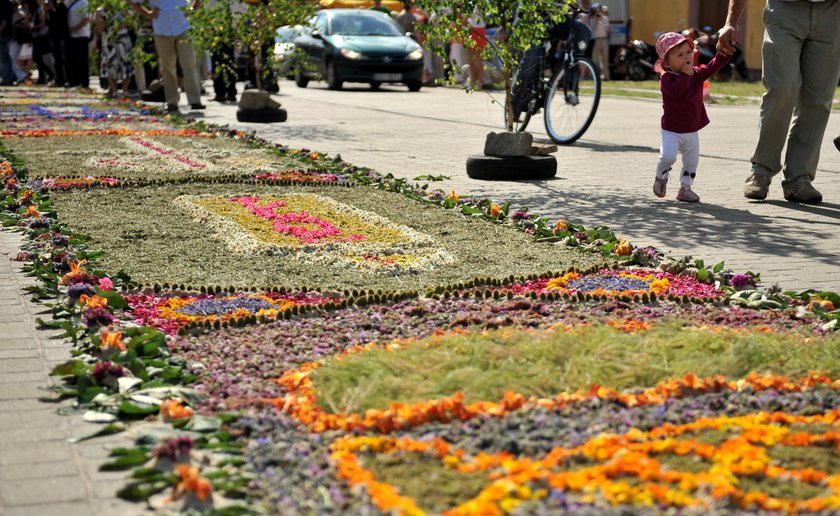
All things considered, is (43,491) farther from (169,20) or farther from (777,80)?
(169,20)

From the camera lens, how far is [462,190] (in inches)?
378

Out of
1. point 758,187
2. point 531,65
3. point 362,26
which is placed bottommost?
point 758,187

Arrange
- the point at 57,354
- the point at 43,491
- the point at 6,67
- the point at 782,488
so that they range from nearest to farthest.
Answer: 1. the point at 782,488
2. the point at 43,491
3. the point at 57,354
4. the point at 6,67

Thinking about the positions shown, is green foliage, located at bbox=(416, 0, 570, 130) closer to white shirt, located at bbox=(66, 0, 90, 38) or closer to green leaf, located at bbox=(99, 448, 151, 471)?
green leaf, located at bbox=(99, 448, 151, 471)

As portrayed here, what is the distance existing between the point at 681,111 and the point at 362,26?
738 inches

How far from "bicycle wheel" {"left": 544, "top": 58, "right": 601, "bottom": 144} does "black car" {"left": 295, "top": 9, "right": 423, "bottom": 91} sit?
1189 centimetres

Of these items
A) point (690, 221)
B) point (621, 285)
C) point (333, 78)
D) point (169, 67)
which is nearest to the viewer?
point (621, 285)

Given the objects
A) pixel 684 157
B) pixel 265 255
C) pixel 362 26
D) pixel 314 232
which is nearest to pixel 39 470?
pixel 265 255

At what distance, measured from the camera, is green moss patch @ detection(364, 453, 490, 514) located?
3234 millimetres

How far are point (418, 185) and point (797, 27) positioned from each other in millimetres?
2898

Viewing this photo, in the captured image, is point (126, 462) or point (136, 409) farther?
→ point (136, 409)

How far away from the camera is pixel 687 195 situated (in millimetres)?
8930

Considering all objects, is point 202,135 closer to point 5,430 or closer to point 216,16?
point 216,16

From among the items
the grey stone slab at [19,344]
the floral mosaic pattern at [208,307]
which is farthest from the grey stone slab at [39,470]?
the floral mosaic pattern at [208,307]
